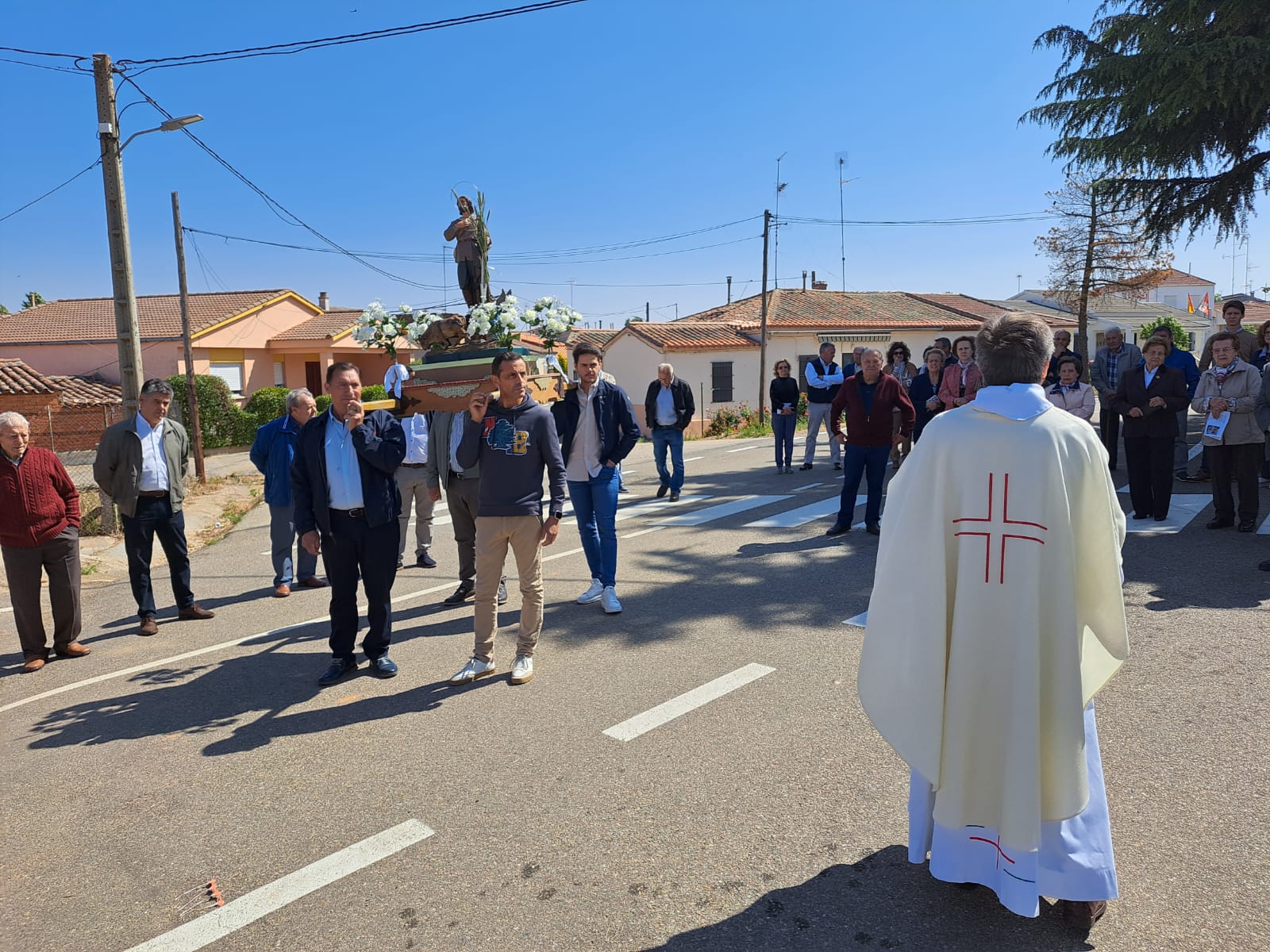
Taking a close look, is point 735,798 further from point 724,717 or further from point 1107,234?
point 1107,234

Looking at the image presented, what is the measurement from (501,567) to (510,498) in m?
0.45

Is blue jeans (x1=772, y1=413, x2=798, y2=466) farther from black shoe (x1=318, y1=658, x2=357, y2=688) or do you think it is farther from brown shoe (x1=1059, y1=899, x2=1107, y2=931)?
brown shoe (x1=1059, y1=899, x2=1107, y2=931)

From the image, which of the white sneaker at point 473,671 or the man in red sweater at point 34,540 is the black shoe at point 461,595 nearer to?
the white sneaker at point 473,671

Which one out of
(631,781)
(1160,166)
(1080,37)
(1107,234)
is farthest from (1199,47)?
(1107,234)

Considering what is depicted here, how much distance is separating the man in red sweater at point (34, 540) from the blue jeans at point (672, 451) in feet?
23.3

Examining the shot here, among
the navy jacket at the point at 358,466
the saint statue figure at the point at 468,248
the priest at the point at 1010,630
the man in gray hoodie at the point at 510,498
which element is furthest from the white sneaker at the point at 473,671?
the saint statue figure at the point at 468,248

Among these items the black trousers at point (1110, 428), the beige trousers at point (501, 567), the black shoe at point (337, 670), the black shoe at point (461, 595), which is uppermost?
the black trousers at point (1110, 428)

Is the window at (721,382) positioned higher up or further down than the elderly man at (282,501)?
higher up

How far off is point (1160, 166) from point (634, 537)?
11791mm

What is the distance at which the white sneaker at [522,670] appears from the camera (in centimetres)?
511

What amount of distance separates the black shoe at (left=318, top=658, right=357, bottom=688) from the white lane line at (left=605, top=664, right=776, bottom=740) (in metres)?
1.95

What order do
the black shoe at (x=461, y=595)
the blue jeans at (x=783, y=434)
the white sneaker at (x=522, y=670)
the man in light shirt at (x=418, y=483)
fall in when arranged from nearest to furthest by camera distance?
1. the white sneaker at (x=522, y=670)
2. the black shoe at (x=461, y=595)
3. the man in light shirt at (x=418, y=483)
4. the blue jeans at (x=783, y=434)

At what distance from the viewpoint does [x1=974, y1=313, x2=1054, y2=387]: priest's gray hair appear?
2.73 m

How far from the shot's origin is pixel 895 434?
8.94 meters
